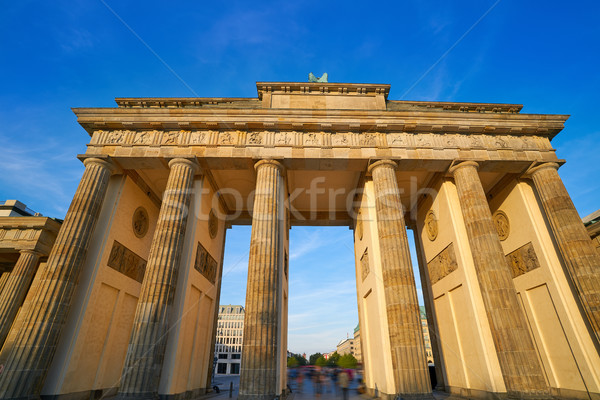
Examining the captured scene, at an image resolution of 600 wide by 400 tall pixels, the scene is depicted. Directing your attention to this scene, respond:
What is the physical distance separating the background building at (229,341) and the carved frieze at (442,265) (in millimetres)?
68507

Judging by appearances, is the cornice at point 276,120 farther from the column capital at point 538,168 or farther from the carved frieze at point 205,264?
the carved frieze at point 205,264

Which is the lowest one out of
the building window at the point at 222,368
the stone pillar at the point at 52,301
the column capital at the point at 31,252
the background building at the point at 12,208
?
the building window at the point at 222,368

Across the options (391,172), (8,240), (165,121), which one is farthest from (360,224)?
(8,240)

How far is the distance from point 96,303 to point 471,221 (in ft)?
52.9

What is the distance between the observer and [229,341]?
87.6m

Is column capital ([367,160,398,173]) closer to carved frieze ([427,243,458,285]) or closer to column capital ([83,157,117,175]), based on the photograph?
carved frieze ([427,243,458,285])

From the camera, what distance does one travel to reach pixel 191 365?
1309 cm

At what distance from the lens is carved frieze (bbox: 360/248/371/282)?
1457cm

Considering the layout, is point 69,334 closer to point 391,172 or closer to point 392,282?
point 392,282

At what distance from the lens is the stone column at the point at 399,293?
9594mm

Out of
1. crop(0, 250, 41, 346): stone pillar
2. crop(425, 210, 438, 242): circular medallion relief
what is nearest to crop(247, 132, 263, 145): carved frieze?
crop(425, 210, 438, 242): circular medallion relief

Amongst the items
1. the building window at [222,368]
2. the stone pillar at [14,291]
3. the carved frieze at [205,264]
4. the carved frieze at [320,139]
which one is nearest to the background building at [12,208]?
the stone pillar at [14,291]

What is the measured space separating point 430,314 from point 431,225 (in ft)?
16.6

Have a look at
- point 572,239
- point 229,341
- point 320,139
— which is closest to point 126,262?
point 320,139
